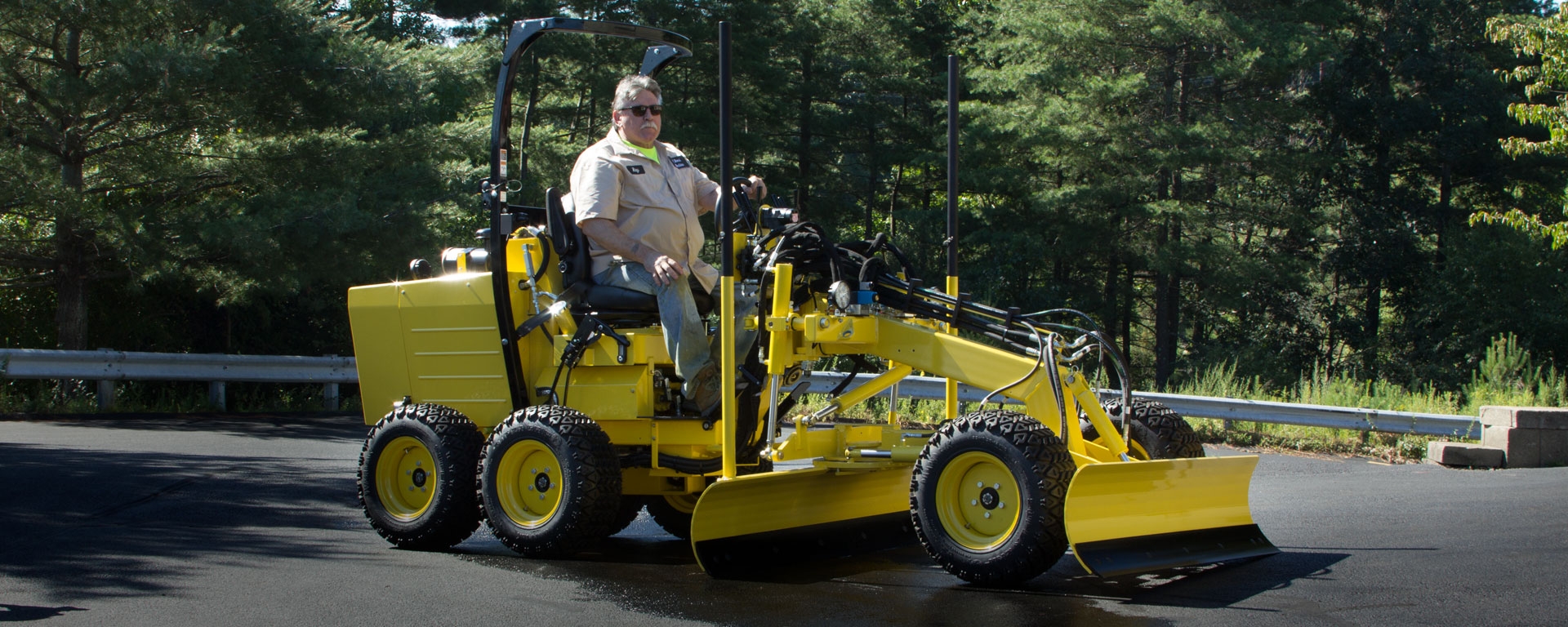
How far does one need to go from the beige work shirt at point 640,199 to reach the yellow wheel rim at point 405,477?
145 centimetres

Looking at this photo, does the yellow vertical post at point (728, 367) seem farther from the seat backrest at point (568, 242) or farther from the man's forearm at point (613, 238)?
the seat backrest at point (568, 242)

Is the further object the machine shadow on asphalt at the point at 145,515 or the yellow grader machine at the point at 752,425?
the machine shadow on asphalt at the point at 145,515

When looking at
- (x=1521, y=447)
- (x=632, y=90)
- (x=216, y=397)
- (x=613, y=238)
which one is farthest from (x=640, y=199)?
(x=216, y=397)

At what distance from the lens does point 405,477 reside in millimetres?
7141

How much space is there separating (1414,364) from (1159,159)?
358 inches

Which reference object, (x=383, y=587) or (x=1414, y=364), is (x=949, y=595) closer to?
(x=383, y=587)

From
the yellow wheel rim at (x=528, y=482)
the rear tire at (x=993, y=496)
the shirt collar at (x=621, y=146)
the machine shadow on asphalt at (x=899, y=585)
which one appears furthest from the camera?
the shirt collar at (x=621, y=146)

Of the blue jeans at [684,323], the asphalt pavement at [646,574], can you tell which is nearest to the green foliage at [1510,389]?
the asphalt pavement at [646,574]

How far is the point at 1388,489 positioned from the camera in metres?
9.00

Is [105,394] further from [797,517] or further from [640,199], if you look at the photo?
[797,517]

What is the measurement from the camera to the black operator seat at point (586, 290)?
266 inches

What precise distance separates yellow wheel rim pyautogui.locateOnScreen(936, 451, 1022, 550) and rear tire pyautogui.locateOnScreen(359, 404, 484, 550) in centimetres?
260

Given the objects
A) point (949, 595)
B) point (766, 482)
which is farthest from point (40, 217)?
point (949, 595)

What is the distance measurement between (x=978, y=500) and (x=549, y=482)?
7.35 ft
